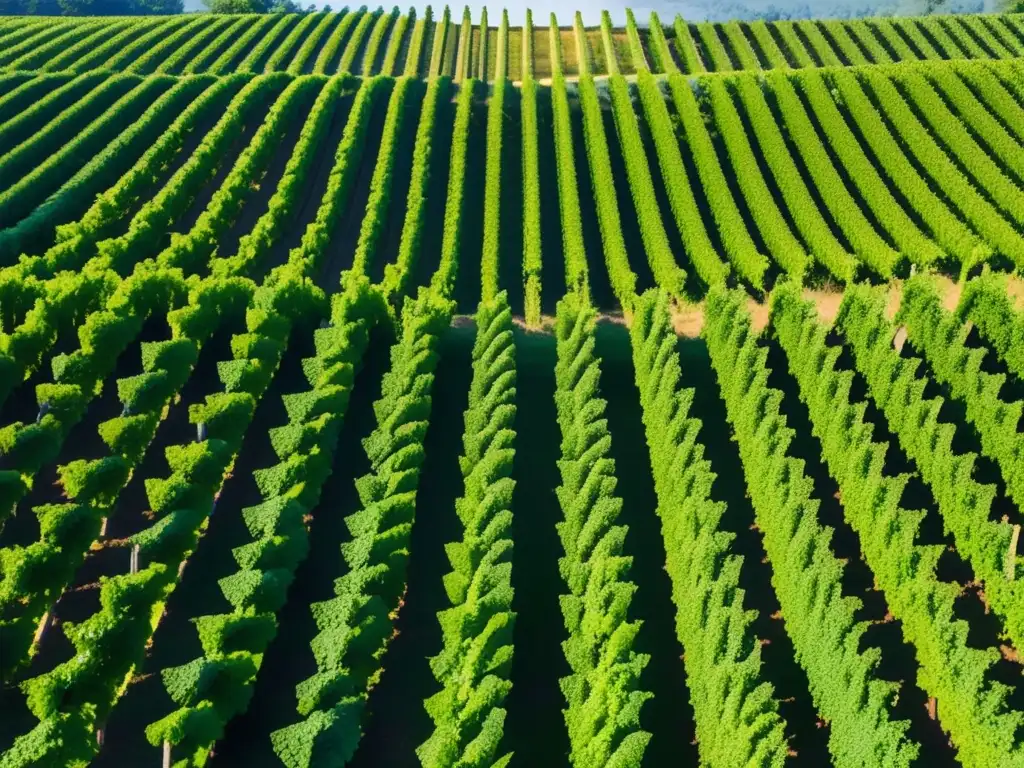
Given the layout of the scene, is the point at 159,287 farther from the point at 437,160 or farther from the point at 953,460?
the point at 953,460

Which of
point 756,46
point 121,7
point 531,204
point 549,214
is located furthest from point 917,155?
point 121,7

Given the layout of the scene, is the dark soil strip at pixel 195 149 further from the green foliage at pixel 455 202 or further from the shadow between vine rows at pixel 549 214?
the shadow between vine rows at pixel 549 214

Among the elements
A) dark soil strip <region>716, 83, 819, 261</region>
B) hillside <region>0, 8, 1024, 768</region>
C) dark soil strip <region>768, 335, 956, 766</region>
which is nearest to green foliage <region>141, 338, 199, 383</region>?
hillside <region>0, 8, 1024, 768</region>

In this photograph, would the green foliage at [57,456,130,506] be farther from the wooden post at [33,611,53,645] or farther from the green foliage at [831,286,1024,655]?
the green foliage at [831,286,1024,655]

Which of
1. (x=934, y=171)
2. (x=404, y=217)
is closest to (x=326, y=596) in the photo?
(x=404, y=217)

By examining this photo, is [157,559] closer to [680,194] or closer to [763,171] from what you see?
[680,194]

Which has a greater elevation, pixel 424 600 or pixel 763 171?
pixel 763 171
